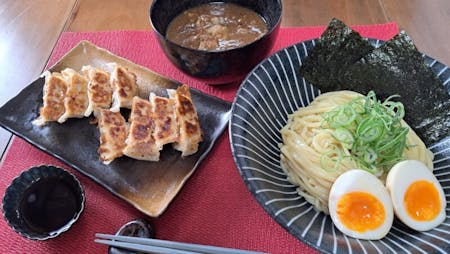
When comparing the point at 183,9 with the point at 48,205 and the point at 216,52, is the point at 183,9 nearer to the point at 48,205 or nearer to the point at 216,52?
the point at 216,52

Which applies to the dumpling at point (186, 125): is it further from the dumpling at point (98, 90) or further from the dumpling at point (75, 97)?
the dumpling at point (75, 97)

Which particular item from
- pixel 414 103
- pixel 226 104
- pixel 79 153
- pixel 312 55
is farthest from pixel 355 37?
pixel 79 153

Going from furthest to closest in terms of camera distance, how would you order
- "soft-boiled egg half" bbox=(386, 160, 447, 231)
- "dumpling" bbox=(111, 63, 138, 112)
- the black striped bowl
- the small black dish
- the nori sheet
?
"dumpling" bbox=(111, 63, 138, 112)
the nori sheet
the small black dish
"soft-boiled egg half" bbox=(386, 160, 447, 231)
the black striped bowl

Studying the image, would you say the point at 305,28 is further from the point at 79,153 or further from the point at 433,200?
the point at 79,153

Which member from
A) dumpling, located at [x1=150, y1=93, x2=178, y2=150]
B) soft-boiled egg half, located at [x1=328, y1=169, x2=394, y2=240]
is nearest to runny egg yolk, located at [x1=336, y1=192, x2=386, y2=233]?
soft-boiled egg half, located at [x1=328, y1=169, x2=394, y2=240]

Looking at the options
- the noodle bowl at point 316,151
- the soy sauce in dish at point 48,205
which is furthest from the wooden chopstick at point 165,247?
the noodle bowl at point 316,151

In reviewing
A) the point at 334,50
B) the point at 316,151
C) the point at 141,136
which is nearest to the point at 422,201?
the point at 316,151

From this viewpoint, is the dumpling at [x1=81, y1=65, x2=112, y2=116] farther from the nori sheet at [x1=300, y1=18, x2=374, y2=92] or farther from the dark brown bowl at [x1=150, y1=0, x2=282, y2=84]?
the nori sheet at [x1=300, y1=18, x2=374, y2=92]
